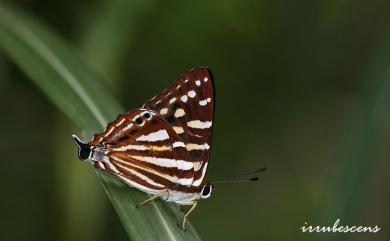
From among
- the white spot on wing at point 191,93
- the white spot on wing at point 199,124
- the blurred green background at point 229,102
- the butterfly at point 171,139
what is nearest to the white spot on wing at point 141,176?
the butterfly at point 171,139

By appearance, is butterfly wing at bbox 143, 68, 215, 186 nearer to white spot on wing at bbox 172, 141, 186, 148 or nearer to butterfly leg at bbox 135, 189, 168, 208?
white spot on wing at bbox 172, 141, 186, 148

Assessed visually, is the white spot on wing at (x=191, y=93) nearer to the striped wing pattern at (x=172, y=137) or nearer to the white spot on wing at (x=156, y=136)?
the striped wing pattern at (x=172, y=137)

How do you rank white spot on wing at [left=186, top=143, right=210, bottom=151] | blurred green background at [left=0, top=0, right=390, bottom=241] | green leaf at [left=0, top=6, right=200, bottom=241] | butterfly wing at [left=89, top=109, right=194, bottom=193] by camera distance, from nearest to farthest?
1. green leaf at [left=0, top=6, right=200, bottom=241]
2. butterfly wing at [left=89, top=109, right=194, bottom=193]
3. white spot on wing at [left=186, top=143, right=210, bottom=151]
4. blurred green background at [left=0, top=0, right=390, bottom=241]

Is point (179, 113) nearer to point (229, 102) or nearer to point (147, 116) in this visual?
point (147, 116)

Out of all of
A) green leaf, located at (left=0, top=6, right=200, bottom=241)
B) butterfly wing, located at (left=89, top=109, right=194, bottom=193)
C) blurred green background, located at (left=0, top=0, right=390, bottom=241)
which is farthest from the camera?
blurred green background, located at (left=0, top=0, right=390, bottom=241)

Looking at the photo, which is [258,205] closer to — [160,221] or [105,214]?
[105,214]

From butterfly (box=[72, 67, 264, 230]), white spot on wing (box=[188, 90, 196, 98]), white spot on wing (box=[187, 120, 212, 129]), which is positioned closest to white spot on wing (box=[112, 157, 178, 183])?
butterfly (box=[72, 67, 264, 230])

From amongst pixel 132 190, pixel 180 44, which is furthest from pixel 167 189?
pixel 180 44
